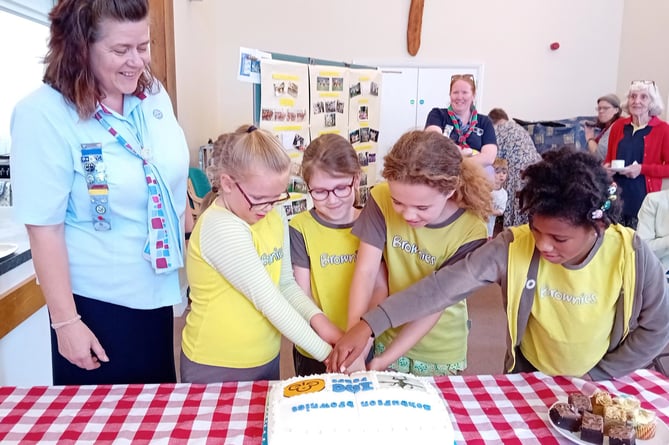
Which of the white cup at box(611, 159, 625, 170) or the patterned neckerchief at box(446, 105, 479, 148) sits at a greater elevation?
the patterned neckerchief at box(446, 105, 479, 148)

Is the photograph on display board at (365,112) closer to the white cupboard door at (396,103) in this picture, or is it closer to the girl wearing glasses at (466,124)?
the girl wearing glasses at (466,124)

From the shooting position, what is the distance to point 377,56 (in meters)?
5.74

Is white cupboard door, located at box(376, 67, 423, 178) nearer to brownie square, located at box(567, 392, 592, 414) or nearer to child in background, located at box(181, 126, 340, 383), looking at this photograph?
child in background, located at box(181, 126, 340, 383)

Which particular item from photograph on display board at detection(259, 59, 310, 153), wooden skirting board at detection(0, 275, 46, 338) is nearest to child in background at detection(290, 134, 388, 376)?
wooden skirting board at detection(0, 275, 46, 338)

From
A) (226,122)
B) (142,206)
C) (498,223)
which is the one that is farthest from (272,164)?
(226,122)

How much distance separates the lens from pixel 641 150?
3.58 m

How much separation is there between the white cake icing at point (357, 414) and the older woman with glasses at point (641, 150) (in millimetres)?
3039

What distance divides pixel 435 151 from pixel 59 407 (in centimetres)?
95

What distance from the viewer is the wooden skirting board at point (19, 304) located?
1534mm

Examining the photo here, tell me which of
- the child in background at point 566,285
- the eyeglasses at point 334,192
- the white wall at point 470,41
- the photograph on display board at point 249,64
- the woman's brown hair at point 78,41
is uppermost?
the white wall at point 470,41

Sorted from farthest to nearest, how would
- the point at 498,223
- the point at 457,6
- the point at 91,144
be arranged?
the point at 457,6 < the point at 498,223 < the point at 91,144

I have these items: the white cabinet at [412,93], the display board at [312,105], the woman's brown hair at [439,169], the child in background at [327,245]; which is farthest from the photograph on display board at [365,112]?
the woman's brown hair at [439,169]

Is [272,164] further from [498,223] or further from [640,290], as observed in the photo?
[498,223]

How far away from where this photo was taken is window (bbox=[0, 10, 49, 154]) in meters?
2.57
